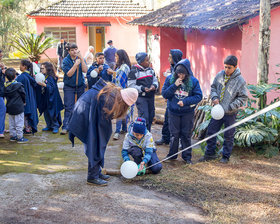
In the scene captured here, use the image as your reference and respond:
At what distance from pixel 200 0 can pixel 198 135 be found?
759 centimetres

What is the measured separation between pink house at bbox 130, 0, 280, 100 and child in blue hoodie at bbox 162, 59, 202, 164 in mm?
3318

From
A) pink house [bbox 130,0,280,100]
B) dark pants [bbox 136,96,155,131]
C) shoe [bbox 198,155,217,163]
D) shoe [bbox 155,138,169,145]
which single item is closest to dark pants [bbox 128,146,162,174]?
shoe [bbox 198,155,217,163]

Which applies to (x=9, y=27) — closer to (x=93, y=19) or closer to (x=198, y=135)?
(x=93, y=19)

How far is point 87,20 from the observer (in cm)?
2248

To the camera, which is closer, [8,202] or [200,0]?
[8,202]

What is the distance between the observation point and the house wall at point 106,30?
72.4 ft

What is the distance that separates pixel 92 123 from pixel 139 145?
102cm

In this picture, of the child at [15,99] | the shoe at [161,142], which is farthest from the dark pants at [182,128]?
the child at [15,99]

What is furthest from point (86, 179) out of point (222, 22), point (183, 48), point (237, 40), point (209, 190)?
point (183, 48)

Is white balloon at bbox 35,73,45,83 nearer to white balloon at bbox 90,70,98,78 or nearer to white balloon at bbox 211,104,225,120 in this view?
white balloon at bbox 90,70,98,78

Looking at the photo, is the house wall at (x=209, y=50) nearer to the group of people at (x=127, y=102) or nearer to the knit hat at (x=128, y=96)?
the group of people at (x=127, y=102)

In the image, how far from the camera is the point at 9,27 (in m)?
26.5

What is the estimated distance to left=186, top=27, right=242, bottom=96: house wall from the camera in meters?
9.78

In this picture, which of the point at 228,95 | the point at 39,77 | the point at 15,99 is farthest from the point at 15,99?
the point at 228,95
